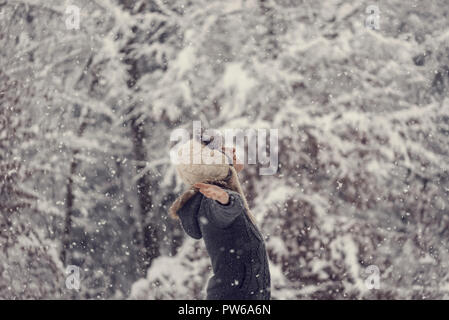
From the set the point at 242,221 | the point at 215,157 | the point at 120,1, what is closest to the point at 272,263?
the point at 242,221

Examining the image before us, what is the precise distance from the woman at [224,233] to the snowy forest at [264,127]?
0.50ft

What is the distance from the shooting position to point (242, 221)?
111 cm

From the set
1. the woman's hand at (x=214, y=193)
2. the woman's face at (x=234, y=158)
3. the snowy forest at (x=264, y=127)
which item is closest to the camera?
the woman's hand at (x=214, y=193)

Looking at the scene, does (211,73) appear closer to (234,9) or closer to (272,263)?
(234,9)

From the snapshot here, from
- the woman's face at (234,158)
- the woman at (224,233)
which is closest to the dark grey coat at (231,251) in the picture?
the woman at (224,233)

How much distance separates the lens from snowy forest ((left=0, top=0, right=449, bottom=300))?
1.29 m

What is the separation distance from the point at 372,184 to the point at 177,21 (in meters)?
0.72

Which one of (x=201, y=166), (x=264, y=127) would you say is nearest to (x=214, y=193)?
(x=201, y=166)

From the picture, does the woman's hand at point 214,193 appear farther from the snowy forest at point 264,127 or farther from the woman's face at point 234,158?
the snowy forest at point 264,127

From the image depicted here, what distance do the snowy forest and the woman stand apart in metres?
0.15

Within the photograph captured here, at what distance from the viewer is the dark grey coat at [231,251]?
110 centimetres

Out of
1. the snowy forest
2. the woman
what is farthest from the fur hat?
the snowy forest

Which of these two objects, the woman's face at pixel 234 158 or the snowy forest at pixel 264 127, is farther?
the snowy forest at pixel 264 127

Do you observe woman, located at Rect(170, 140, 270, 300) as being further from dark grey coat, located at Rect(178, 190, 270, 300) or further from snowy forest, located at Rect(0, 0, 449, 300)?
snowy forest, located at Rect(0, 0, 449, 300)
